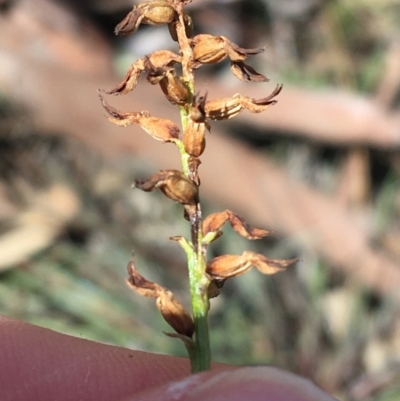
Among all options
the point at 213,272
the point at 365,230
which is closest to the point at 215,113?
the point at 213,272

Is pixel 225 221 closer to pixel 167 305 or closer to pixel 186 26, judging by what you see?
pixel 167 305

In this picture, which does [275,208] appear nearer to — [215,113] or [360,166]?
[360,166]

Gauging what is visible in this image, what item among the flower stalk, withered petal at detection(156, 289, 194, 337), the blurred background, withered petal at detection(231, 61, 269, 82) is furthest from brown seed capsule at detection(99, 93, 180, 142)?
the blurred background

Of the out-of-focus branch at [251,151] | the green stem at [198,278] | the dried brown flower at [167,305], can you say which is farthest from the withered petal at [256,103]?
the out-of-focus branch at [251,151]

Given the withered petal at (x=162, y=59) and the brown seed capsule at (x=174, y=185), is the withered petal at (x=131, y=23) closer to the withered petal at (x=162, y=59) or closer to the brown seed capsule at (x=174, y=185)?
the withered petal at (x=162, y=59)

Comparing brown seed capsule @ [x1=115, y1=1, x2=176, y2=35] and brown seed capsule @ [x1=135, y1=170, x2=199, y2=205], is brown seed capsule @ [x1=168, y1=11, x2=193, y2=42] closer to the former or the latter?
brown seed capsule @ [x1=115, y1=1, x2=176, y2=35]

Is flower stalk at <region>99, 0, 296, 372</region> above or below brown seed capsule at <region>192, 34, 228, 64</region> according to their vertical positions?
below
